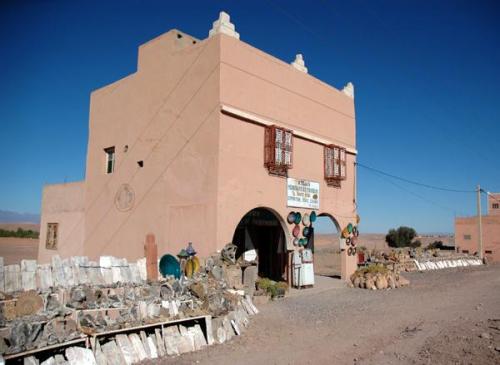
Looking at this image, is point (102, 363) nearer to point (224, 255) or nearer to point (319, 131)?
point (224, 255)

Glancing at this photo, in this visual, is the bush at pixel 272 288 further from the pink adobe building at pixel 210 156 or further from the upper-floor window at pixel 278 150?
the upper-floor window at pixel 278 150

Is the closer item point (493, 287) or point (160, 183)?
point (160, 183)

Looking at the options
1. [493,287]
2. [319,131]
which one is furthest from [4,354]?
[493,287]

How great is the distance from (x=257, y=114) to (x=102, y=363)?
9.86 meters

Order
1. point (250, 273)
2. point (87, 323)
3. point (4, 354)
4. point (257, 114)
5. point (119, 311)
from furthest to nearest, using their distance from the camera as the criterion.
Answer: point (257, 114) → point (250, 273) → point (119, 311) → point (87, 323) → point (4, 354)

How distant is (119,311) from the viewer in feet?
27.8

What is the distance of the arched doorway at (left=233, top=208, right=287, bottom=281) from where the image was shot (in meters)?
18.2

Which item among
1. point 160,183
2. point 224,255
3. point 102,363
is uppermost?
point 160,183

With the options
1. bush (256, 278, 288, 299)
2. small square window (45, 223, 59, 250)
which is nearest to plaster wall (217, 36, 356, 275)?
bush (256, 278, 288, 299)

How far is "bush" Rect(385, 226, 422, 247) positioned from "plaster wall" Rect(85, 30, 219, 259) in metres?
44.2

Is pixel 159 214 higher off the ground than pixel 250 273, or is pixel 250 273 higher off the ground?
pixel 159 214

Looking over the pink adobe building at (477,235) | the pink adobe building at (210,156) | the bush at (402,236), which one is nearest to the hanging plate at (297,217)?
the pink adobe building at (210,156)

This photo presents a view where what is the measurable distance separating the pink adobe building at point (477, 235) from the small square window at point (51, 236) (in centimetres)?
3493

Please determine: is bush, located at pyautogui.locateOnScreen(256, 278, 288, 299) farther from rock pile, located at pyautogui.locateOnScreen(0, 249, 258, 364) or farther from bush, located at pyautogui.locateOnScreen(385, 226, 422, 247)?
bush, located at pyautogui.locateOnScreen(385, 226, 422, 247)
